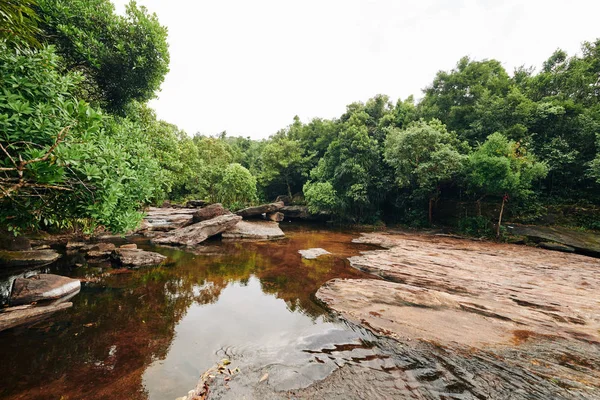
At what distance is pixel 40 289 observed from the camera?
7.45 m

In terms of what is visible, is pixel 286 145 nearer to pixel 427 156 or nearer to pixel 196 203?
pixel 196 203

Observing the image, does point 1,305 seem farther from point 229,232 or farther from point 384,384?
point 229,232

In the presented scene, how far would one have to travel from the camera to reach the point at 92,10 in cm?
923

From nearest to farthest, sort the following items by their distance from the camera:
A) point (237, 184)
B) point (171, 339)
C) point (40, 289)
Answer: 1. point (171, 339)
2. point (40, 289)
3. point (237, 184)

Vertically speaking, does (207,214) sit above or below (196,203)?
below

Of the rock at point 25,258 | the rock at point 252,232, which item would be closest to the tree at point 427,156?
the rock at point 252,232

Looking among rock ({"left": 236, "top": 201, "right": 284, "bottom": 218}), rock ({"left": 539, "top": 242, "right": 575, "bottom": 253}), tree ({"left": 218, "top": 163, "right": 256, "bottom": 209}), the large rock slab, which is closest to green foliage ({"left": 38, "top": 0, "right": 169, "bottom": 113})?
rock ({"left": 236, "top": 201, "right": 284, "bottom": 218})

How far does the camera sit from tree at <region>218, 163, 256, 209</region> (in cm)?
3331

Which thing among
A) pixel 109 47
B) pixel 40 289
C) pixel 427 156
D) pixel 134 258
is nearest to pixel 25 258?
pixel 134 258

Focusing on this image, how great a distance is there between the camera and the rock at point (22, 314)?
232 inches

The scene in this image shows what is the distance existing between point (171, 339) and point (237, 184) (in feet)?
94.9

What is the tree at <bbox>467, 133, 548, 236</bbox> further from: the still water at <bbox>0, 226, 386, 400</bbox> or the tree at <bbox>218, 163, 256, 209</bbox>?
the tree at <bbox>218, 163, 256, 209</bbox>

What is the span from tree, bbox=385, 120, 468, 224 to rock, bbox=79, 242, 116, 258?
25.0m

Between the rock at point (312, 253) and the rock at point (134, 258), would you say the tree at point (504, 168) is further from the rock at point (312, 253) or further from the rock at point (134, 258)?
the rock at point (134, 258)
